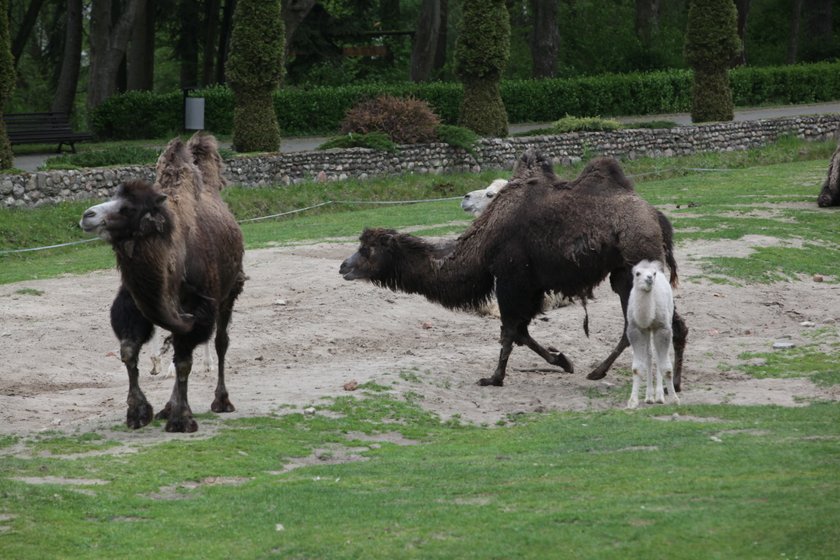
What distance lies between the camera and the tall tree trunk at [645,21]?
195ft

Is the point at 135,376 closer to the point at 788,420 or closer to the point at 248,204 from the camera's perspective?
the point at 788,420

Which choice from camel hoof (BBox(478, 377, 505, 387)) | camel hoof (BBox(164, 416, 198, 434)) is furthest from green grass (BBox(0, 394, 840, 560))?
camel hoof (BBox(478, 377, 505, 387))

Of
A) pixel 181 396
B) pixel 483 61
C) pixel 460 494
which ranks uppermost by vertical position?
pixel 483 61

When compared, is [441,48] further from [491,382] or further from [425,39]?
[491,382]

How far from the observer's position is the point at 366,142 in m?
31.0

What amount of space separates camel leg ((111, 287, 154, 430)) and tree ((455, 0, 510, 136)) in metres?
24.4

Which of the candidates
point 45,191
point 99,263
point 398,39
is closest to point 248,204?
point 45,191

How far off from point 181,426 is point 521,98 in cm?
3705

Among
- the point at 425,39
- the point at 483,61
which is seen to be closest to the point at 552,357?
the point at 483,61

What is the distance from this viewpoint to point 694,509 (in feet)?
26.0

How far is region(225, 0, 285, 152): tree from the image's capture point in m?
30.9

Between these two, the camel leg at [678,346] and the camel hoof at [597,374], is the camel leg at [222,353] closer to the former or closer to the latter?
the camel hoof at [597,374]

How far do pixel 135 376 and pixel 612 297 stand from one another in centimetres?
974

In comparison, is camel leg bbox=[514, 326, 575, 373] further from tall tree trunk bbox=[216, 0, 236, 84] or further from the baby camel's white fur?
tall tree trunk bbox=[216, 0, 236, 84]
